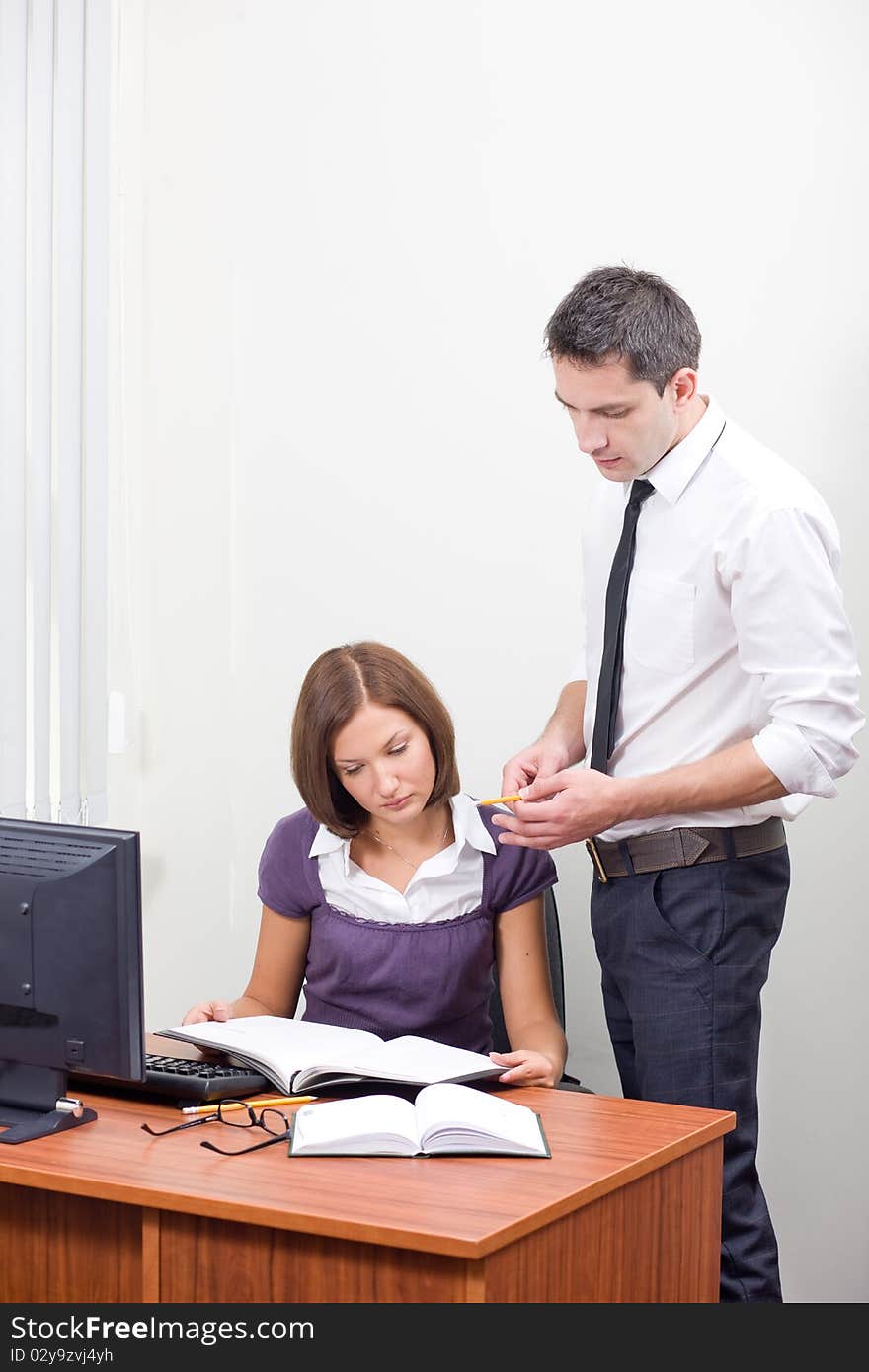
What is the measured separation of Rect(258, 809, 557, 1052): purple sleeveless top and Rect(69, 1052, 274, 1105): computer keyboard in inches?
14.0

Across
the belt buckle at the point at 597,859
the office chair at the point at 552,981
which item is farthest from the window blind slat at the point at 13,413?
the belt buckle at the point at 597,859

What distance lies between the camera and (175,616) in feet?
10.3

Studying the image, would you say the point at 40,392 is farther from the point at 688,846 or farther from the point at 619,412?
the point at 688,846

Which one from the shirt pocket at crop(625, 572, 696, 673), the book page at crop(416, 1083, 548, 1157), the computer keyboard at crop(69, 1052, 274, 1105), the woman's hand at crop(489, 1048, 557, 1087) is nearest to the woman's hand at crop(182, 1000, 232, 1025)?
the computer keyboard at crop(69, 1052, 274, 1105)

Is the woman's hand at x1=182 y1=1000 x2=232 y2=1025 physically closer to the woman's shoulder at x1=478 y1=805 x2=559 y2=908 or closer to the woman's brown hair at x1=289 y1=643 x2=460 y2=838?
the woman's brown hair at x1=289 y1=643 x2=460 y2=838

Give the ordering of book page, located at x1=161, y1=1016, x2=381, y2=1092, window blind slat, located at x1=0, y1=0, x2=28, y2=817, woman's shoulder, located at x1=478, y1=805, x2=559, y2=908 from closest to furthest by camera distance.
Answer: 1. book page, located at x1=161, y1=1016, x2=381, y2=1092
2. woman's shoulder, located at x1=478, y1=805, x2=559, y2=908
3. window blind slat, located at x1=0, y1=0, x2=28, y2=817

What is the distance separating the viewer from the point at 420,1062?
5.68ft

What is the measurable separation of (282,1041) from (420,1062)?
0.20 meters

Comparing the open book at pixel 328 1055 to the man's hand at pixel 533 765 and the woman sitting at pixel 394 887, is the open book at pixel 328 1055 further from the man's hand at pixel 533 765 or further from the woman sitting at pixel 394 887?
the man's hand at pixel 533 765

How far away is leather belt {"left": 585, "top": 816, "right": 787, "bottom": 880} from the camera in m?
1.96

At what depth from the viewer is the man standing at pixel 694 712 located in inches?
73.6

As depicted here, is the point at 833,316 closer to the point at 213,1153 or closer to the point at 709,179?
the point at 709,179
